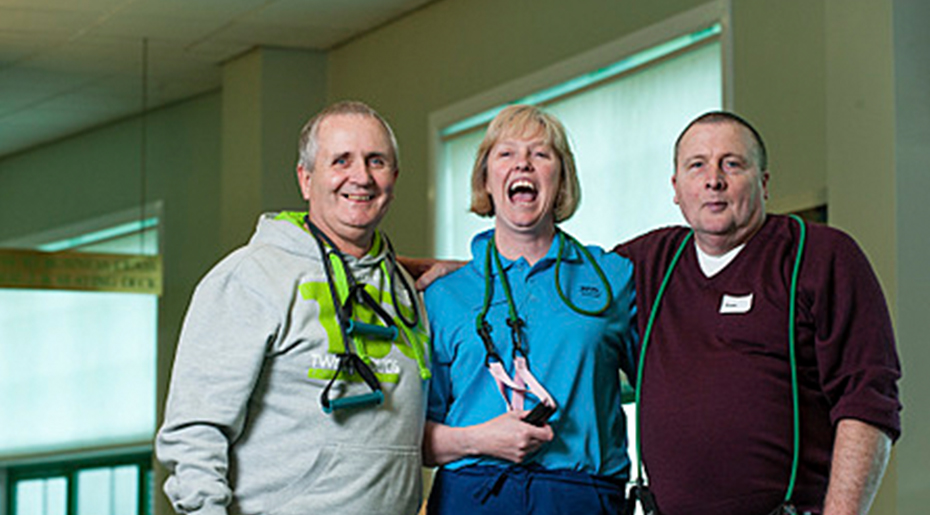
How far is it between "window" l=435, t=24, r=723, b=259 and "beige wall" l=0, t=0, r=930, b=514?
0.15 metres

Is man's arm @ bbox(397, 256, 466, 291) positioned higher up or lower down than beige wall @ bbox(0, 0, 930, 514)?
lower down

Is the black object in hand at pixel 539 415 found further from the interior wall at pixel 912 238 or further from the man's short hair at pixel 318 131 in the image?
the interior wall at pixel 912 238

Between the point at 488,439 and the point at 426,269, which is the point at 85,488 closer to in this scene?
the point at 426,269

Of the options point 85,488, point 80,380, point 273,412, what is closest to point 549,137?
point 273,412

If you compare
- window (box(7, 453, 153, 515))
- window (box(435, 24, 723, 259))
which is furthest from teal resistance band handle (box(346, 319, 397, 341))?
window (box(7, 453, 153, 515))

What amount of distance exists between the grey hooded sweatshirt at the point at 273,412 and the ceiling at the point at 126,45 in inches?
196

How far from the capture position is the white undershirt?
105 inches

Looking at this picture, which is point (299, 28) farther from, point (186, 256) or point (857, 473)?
point (857, 473)

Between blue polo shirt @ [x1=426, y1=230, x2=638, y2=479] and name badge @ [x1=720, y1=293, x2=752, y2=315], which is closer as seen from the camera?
name badge @ [x1=720, y1=293, x2=752, y2=315]

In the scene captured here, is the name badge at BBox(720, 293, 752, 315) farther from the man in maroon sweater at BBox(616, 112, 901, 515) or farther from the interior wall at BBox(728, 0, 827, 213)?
the interior wall at BBox(728, 0, 827, 213)

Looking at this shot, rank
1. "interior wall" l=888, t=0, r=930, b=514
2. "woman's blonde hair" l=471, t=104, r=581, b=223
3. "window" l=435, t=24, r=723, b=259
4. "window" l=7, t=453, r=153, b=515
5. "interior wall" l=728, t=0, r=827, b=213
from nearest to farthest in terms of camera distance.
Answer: "woman's blonde hair" l=471, t=104, r=581, b=223 < "interior wall" l=888, t=0, r=930, b=514 < "interior wall" l=728, t=0, r=827, b=213 < "window" l=435, t=24, r=723, b=259 < "window" l=7, t=453, r=153, b=515

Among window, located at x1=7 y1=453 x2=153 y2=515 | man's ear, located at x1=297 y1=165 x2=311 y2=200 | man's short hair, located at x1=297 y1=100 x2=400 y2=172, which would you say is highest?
man's short hair, located at x1=297 y1=100 x2=400 y2=172

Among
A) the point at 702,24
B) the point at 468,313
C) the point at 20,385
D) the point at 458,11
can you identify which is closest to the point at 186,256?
the point at 20,385

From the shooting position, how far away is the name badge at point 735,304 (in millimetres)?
2586
